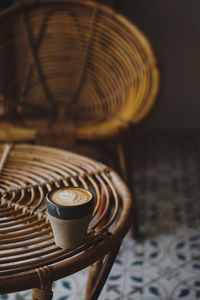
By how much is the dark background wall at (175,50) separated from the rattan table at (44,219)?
3.31ft

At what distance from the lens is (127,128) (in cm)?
142

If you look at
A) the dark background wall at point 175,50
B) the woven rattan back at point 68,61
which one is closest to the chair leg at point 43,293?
the woven rattan back at point 68,61

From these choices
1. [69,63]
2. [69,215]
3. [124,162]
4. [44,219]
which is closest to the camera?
[69,215]

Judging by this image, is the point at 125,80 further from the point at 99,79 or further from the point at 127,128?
the point at 127,128

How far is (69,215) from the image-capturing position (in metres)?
0.83

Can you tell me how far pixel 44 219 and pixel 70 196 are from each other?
0.42 ft

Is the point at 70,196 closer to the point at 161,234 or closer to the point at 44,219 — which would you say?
the point at 44,219

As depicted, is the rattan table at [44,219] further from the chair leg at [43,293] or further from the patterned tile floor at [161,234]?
the patterned tile floor at [161,234]

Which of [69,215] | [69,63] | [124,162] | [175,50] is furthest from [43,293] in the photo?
[175,50]

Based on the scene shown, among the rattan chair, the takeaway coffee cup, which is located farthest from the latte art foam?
the rattan chair

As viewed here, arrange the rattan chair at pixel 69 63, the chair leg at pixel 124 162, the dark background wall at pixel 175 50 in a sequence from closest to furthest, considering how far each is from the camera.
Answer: the chair leg at pixel 124 162, the rattan chair at pixel 69 63, the dark background wall at pixel 175 50

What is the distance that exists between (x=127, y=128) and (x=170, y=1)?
2.98ft

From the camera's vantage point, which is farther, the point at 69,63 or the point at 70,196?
the point at 69,63

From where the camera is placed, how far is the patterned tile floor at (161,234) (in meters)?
1.28
